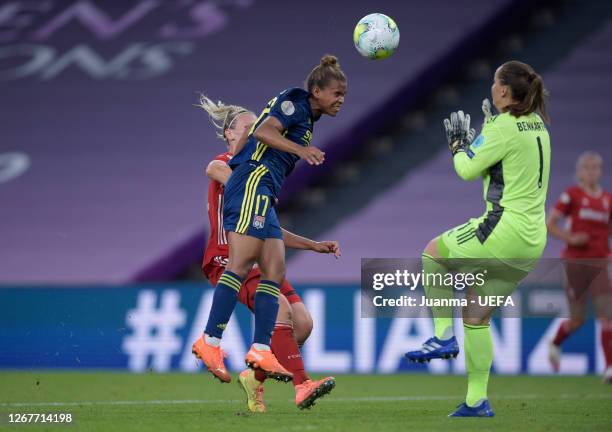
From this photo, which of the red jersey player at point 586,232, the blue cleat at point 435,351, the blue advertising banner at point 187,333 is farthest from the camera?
the blue advertising banner at point 187,333

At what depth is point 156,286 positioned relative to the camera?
39.7 feet

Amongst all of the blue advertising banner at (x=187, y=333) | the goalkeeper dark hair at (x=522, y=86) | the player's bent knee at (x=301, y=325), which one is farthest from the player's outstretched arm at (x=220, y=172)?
the blue advertising banner at (x=187, y=333)

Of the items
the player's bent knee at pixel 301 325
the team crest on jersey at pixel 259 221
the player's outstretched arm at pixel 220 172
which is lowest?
the player's bent knee at pixel 301 325

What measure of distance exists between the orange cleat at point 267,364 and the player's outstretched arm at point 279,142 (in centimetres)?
111

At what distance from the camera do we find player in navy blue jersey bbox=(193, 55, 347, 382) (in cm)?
620

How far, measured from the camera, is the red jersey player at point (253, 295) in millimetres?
6719

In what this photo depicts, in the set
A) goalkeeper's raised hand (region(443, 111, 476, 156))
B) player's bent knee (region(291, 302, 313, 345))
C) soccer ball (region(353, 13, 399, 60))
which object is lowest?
player's bent knee (region(291, 302, 313, 345))

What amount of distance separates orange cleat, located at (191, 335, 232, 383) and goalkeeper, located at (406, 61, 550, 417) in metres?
1.12

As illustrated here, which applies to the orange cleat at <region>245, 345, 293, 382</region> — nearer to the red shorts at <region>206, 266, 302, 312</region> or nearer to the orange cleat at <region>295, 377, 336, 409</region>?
the orange cleat at <region>295, 377, 336, 409</region>

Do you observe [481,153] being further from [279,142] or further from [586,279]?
[586,279]

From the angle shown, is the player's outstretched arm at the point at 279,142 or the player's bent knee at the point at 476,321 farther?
the player's bent knee at the point at 476,321

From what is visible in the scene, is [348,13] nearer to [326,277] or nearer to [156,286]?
[326,277]

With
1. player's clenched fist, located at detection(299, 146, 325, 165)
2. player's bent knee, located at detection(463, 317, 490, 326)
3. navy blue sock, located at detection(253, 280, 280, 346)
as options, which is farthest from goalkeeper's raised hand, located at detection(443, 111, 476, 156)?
navy blue sock, located at detection(253, 280, 280, 346)

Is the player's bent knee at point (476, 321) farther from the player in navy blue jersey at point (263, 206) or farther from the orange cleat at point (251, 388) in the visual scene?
the orange cleat at point (251, 388)
